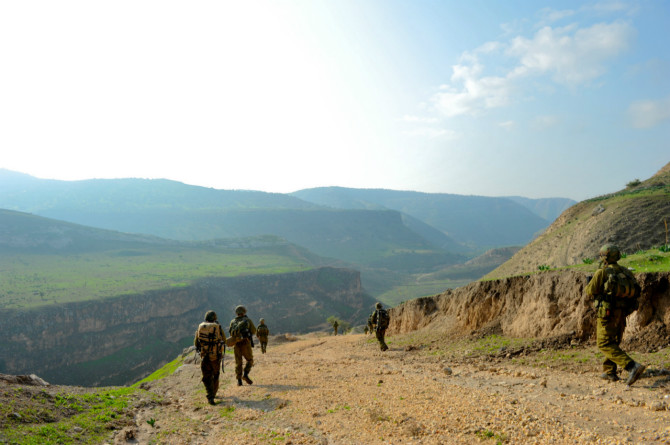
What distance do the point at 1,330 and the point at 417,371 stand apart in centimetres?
6817

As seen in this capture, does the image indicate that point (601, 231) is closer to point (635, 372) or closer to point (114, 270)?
Answer: point (635, 372)

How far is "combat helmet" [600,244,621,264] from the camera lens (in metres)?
8.70

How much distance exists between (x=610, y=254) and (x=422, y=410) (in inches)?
218

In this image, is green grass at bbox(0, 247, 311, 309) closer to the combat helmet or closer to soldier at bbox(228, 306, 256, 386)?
soldier at bbox(228, 306, 256, 386)

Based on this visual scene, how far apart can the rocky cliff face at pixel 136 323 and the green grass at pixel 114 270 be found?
3.41m

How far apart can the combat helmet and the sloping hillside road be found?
253cm

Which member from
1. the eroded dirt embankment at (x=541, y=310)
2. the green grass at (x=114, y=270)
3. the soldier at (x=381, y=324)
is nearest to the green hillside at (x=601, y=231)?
the eroded dirt embankment at (x=541, y=310)

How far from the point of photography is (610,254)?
874 centimetres

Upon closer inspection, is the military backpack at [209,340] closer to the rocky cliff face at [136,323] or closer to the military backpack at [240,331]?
the military backpack at [240,331]

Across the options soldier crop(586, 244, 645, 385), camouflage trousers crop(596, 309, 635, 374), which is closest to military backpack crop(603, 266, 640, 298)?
soldier crop(586, 244, 645, 385)

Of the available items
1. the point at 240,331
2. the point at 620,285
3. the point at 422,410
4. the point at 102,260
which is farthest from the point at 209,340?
the point at 102,260

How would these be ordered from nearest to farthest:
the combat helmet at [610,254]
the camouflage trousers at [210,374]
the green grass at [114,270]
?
the combat helmet at [610,254]
the camouflage trousers at [210,374]
the green grass at [114,270]

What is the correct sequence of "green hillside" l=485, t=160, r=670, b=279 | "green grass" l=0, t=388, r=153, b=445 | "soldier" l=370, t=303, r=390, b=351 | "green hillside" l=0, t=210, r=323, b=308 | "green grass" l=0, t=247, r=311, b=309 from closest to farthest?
1. "green grass" l=0, t=388, r=153, b=445
2. "soldier" l=370, t=303, r=390, b=351
3. "green hillside" l=485, t=160, r=670, b=279
4. "green grass" l=0, t=247, r=311, b=309
5. "green hillside" l=0, t=210, r=323, b=308

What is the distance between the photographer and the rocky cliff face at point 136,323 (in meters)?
57.4
